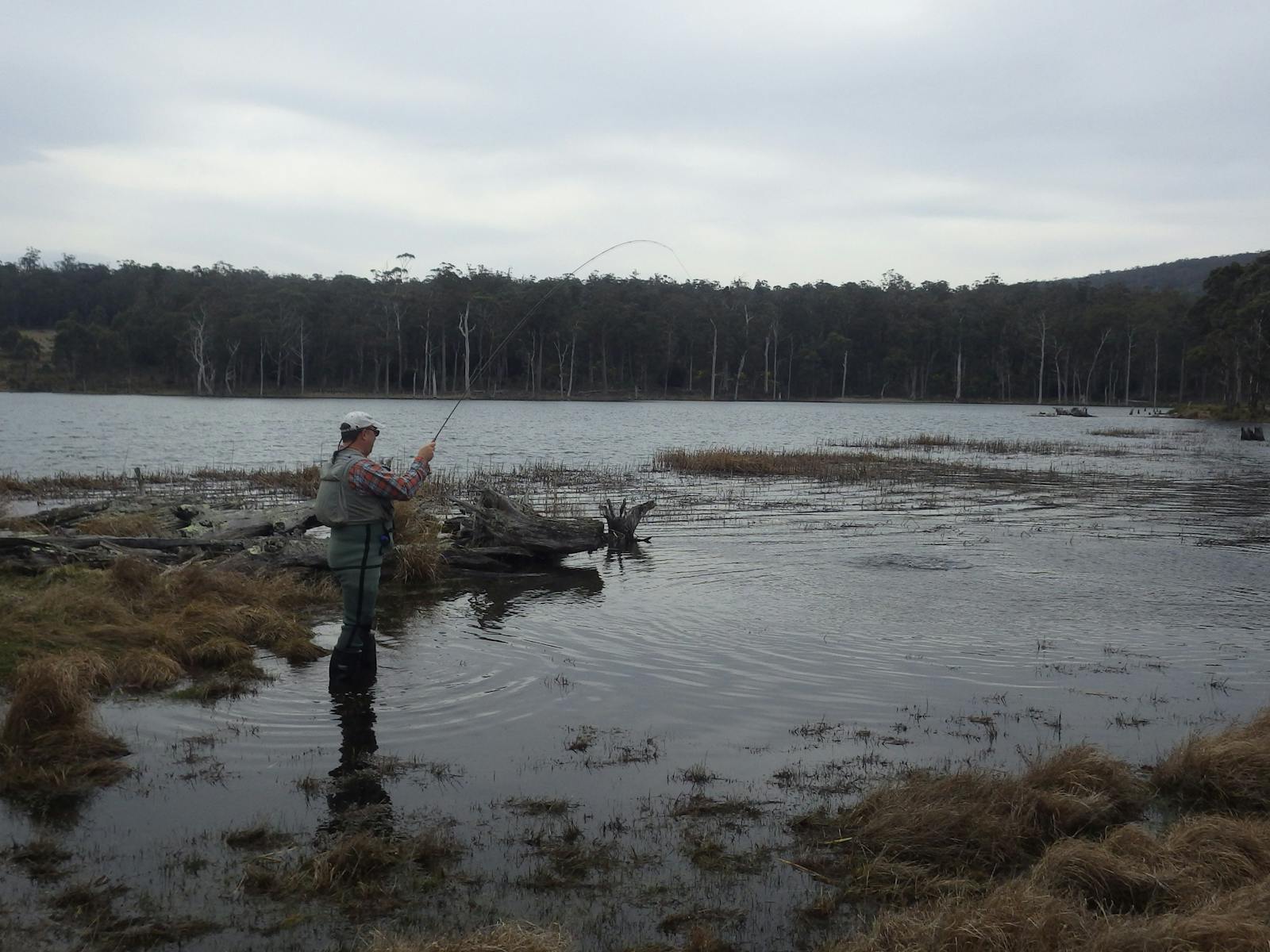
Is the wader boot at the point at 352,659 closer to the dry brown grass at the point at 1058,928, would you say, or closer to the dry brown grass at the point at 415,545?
the dry brown grass at the point at 415,545

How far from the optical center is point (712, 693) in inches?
351

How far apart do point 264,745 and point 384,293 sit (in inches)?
4974

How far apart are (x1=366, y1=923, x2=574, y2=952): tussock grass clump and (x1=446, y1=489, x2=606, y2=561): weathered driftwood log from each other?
1089 cm

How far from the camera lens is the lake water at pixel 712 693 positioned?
214 inches

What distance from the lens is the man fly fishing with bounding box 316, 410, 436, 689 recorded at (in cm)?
816

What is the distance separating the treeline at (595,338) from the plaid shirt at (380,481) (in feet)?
334

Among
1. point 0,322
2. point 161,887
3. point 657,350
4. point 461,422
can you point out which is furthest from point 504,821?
point 0,322

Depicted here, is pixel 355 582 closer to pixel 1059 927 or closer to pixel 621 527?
pixel 1059 927

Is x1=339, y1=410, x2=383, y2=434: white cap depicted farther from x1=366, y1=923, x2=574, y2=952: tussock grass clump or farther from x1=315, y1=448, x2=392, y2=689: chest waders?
x1=366, y1=923, x2=574, y2=952: tussock grass clump

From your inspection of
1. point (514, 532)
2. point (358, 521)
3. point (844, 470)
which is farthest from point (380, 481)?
point (844, 470)

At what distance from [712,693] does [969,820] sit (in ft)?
11.3

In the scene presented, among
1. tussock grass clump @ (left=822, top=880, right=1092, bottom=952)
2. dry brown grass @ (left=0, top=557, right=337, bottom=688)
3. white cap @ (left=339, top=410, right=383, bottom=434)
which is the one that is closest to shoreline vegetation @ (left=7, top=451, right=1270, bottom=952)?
tussock grass clump @ (left=822, top=880, right=1092, bottom=952)

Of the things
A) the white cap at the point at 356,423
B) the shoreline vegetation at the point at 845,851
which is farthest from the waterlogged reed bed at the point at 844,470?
the shoreline vegetation at the point at 845,851

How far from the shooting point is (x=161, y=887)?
4.97 metres
